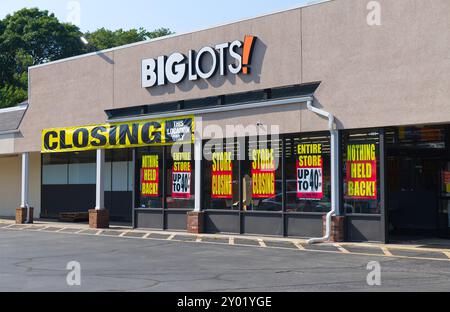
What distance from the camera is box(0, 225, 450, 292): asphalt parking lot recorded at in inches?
405

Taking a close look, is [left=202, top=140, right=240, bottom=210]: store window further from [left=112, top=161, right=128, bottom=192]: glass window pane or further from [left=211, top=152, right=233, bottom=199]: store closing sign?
[left=112, top=161, right=128, bottom=192]: glass window pane

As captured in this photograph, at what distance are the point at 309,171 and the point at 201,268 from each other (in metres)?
6.80

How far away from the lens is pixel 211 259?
565 inches

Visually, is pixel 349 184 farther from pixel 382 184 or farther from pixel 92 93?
pixel 92 93

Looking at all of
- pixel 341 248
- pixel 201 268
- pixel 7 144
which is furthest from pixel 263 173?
pixel 7 144

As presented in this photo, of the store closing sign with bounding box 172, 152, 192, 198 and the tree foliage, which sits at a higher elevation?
the tree foliage

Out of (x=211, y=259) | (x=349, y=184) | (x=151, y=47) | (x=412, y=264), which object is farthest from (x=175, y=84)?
(x=412, y=264)

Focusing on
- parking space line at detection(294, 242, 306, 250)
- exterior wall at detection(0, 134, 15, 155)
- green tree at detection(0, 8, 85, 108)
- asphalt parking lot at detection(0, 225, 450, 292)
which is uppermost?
green tree at detection(0, 8, 85, 108)

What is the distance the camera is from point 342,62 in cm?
1756

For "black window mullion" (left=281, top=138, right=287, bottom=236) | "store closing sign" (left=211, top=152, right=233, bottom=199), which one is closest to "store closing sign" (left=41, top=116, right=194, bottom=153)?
"store closing sign" (left=211, top=152, right=233, bottom=199)

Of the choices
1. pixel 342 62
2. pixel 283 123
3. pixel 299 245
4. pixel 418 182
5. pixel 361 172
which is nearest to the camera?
pixel 299 245

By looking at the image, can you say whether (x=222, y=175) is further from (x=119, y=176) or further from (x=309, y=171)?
(x=119, y=176)

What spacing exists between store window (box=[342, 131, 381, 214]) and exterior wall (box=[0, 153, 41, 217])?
60.8 ft

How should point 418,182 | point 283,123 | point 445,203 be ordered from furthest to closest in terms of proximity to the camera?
point 418,182 → point 283,123 → point 445,203
